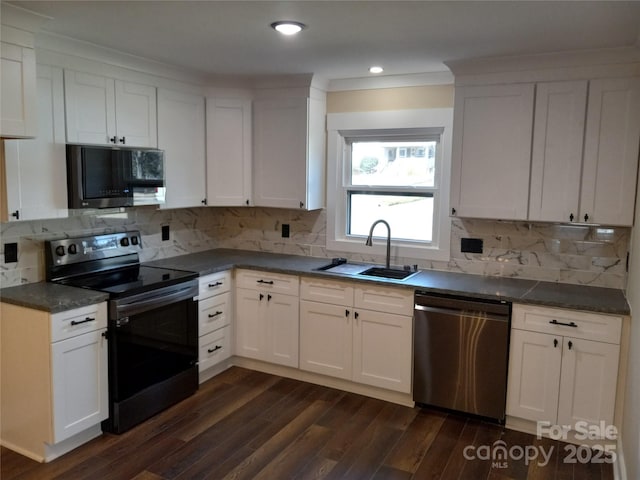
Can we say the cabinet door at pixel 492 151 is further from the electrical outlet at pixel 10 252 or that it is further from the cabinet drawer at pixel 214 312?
the electrical outlet at pixel 10 252

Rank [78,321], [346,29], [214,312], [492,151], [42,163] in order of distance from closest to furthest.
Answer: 1. [346,29]
2. [78,321]
3. [42,163]
4. [492,151]
5. [214,312]

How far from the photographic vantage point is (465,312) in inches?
126

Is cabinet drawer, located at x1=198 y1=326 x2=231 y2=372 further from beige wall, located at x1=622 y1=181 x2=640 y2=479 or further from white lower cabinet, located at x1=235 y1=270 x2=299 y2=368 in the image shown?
beige wall, located at x1=622 y1=181 x2=640 y2=479

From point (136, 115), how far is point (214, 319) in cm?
158

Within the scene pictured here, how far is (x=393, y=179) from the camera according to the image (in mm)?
4090

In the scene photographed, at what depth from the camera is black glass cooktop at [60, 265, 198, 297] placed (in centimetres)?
308

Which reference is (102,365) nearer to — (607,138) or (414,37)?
(414,37)

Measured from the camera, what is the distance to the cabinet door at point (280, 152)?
4.04 metres

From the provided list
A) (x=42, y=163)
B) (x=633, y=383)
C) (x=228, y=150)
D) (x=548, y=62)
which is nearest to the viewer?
(x=633, y=383)

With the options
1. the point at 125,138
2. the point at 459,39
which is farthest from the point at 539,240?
the point at 125,138

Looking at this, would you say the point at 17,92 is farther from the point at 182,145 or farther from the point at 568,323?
the point at 568,323

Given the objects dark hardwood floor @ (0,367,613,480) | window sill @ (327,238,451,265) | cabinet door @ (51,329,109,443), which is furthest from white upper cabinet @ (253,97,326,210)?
cabinet door @ (51,329,109,443)

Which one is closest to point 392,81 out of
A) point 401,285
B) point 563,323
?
point 401,285

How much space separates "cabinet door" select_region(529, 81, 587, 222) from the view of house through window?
0.83 m
